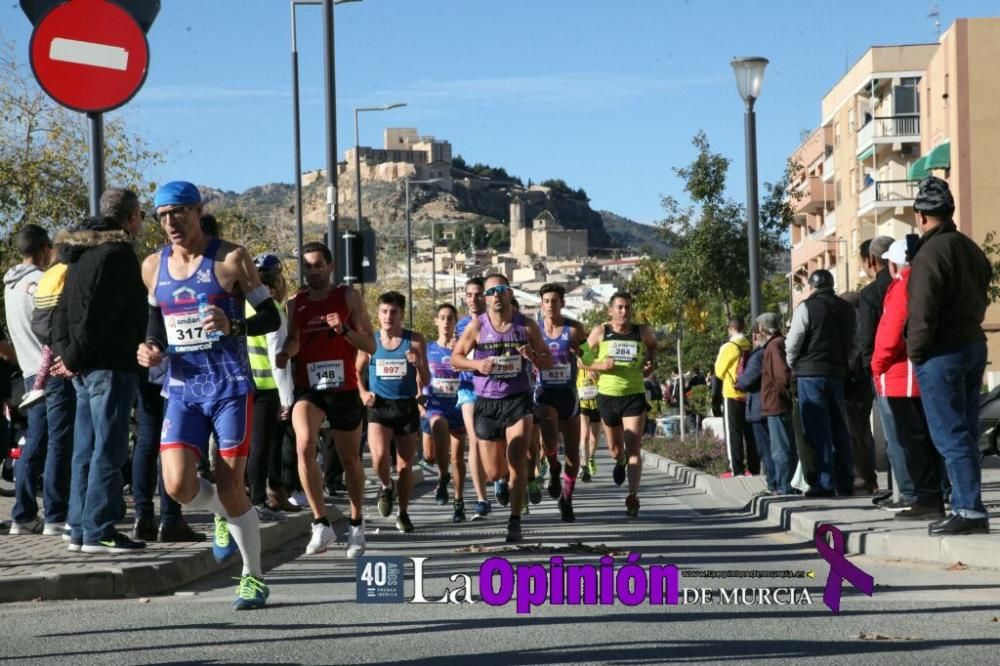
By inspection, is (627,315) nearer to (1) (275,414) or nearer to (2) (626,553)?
(1) (275,414)

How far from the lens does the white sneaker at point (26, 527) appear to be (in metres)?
12.2

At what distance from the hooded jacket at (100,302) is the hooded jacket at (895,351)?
514 centimetres

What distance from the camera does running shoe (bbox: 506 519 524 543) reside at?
1222 cm

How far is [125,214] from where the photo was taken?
10.7m

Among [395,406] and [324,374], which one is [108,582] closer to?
[324,374]

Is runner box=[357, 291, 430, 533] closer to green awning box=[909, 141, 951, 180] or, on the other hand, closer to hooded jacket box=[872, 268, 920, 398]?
hooded jacket box=[872, 268, 920, 398]

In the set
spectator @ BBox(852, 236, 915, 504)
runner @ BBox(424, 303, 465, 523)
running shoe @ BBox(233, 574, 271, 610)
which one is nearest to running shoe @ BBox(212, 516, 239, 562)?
running shoe @ BBox(233, 574, 271, 610)

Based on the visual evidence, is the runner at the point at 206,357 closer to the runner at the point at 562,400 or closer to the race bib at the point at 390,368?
the race bib at the point at 390,368

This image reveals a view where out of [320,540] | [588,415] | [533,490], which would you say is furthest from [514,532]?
[588,415]

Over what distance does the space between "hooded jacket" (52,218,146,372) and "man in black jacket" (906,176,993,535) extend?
15.9ft

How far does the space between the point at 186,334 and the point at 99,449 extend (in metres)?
2.02

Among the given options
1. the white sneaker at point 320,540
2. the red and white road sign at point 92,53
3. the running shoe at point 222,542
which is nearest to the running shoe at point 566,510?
the white sneaker at point 320,540

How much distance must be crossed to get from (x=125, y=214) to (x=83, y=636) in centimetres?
383

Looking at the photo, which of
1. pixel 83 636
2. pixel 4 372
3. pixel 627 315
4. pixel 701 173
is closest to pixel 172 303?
pixel 83 636
